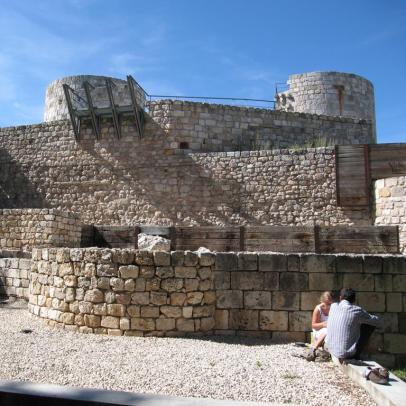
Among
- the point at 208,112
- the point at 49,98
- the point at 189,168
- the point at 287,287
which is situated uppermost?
the point at 49,98

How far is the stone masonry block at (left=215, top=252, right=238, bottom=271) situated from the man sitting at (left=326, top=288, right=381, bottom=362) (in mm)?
1891

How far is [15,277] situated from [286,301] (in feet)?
19.1

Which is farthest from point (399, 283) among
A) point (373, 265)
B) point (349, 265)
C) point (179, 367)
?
point (179, 367)

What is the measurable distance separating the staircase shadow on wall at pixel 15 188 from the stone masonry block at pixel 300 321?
42.7ft

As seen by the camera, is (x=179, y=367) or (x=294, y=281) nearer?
(x=179, y=367)

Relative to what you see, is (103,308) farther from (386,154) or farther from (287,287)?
(386,154)

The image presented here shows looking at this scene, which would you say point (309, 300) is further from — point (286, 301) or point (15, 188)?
point (15, 188)

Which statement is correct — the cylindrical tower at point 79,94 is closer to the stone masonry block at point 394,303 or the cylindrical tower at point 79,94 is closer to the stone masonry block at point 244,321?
the stone masonry block at point 244,321

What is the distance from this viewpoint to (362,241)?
11477mm

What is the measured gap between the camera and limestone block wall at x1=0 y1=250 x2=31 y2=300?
9.29 metres

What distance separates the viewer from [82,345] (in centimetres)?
594

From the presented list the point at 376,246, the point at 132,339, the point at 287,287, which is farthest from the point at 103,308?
the point at 376,246

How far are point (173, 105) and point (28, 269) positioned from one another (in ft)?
29.6

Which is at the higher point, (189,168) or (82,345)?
(189,168)
